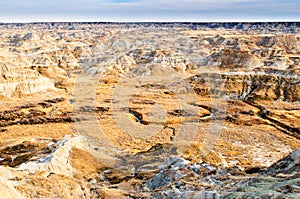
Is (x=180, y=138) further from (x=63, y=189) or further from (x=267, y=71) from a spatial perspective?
(x=267, y=71)

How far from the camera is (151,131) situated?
145ft

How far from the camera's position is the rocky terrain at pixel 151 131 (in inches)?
727

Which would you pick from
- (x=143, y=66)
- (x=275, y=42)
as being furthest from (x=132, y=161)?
(x=275, y=42)

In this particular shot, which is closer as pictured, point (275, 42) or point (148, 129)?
point (148, 129)

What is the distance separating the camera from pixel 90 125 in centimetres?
4609

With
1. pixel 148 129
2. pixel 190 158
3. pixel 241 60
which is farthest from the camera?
pixel 241 60

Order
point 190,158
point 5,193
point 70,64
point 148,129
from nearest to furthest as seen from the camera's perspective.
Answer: point 5,193 → point 190,158 → point 148,129 → point 70,64

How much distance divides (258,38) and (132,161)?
13535 centimetres

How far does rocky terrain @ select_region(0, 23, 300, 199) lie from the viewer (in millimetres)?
18453

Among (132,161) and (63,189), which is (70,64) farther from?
(63,189)

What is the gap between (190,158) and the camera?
93.7ft

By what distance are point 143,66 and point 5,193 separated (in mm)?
81614

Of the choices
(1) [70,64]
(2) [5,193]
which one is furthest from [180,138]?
(1) [70,64]

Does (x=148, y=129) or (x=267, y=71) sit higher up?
(x=267, y=71)
